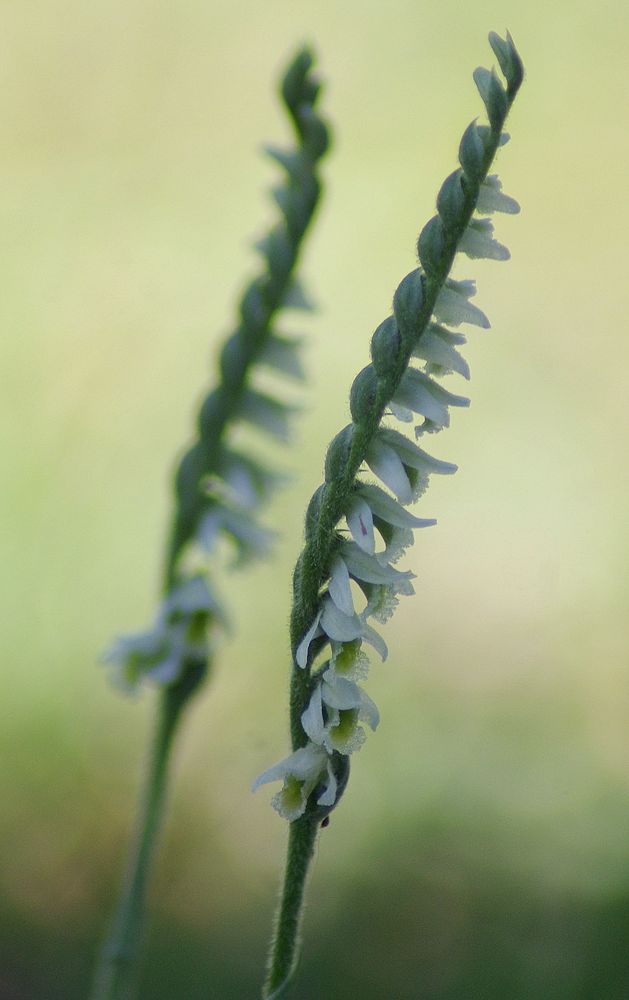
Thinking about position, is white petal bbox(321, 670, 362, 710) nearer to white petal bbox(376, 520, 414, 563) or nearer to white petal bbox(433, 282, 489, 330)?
white petal bbox(376, 520, 414, 563)

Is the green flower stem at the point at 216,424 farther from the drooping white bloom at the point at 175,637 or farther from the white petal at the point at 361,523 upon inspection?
the white petal at the point at 361,523

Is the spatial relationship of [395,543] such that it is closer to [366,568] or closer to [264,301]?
[366,568]

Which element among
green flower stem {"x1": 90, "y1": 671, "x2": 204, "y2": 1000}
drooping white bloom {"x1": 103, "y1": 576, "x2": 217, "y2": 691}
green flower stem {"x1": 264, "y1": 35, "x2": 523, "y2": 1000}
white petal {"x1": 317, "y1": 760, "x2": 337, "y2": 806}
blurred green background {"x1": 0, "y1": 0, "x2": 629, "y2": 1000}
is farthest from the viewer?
blurred green background {"x1": 0, "y1": 0, "x2": 629, "y2": 1000}

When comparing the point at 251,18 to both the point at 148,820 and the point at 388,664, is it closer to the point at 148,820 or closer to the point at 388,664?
the point at 388,664

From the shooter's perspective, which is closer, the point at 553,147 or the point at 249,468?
the point at 249,468

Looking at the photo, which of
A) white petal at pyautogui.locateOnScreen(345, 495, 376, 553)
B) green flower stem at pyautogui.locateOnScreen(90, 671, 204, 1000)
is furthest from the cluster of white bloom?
green flower stem at pyautogui.locateOnScreen(90, 671, 204, 1000)

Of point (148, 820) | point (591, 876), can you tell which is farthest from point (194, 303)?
point (148, 820)

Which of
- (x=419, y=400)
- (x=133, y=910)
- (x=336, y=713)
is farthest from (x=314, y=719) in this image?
(x=133, y=910)
